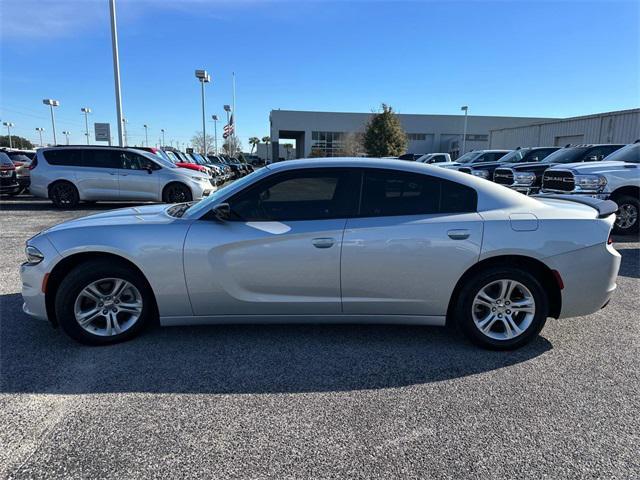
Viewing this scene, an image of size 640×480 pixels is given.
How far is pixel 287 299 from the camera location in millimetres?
3568

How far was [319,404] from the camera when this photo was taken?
2887 millimetres

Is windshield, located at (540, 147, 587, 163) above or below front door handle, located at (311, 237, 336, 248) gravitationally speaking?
above

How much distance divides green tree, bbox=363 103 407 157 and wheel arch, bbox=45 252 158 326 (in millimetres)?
44360

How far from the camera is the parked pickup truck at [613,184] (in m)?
8.30

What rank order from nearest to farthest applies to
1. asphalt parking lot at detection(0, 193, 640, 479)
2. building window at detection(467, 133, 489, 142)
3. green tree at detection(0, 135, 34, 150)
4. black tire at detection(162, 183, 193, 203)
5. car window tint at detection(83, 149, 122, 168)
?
asphalt parking lot at detection(0, 193, 640, 479), car window tint at detection(83, 149, 122, 168), black tire at detection(162, 183, 193, 203), building window at detection(467, 133, 489, 142), green tree at detection(0, 135, 34, 150)

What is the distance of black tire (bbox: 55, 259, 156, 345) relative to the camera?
3543 mm

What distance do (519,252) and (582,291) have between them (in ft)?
2.11

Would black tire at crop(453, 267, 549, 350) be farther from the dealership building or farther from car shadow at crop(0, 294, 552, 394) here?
the dealership building

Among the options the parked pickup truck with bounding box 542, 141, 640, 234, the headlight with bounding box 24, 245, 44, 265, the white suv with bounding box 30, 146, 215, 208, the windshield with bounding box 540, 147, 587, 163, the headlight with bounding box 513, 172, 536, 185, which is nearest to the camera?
the headlight with bounding box 24, 245, 44, 265

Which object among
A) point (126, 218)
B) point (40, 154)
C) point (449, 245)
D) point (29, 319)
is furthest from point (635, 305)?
point (40, 154)

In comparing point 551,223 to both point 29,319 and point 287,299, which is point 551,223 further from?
point 29,319

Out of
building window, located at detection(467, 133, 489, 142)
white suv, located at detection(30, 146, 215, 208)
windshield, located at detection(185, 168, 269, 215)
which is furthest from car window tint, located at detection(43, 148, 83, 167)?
building window, located at detection(467, 133, 489, 142)

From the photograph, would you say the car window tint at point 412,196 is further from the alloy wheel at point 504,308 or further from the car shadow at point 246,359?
the car shadow at point 246,359

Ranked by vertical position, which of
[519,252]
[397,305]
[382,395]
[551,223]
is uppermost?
[551,223]
